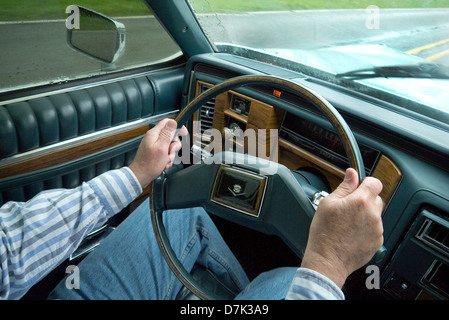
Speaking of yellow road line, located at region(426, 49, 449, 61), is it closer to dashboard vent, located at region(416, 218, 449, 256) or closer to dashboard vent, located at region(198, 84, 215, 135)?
dashboard vent, located at region(416, 218, 449, 256)

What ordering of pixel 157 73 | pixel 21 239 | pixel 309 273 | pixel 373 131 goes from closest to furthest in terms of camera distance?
pixel 309 273 → pixel 21 239 → pixel 373 131 → pixel 157 73

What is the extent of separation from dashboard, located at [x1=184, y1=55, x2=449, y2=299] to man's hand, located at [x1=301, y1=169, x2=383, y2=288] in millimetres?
540

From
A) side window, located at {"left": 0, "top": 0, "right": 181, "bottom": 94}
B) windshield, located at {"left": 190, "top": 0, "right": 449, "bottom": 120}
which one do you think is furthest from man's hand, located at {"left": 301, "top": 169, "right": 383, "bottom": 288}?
side window, located at {"left": 0, "top": 0, "right": 181, "bottom": 94}

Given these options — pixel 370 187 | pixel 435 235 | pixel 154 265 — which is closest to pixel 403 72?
pixel 435 235

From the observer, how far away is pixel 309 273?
699 mm

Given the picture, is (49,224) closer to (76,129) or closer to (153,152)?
(153,152)

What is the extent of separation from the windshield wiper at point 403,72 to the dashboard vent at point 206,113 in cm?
71

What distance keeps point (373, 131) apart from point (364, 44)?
79 cm

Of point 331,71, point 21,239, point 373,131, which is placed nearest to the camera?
point 21,239

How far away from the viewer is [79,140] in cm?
171

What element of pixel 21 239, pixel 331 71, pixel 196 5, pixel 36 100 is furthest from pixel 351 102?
pixel 36 100

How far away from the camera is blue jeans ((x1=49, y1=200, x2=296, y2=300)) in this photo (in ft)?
3.51
